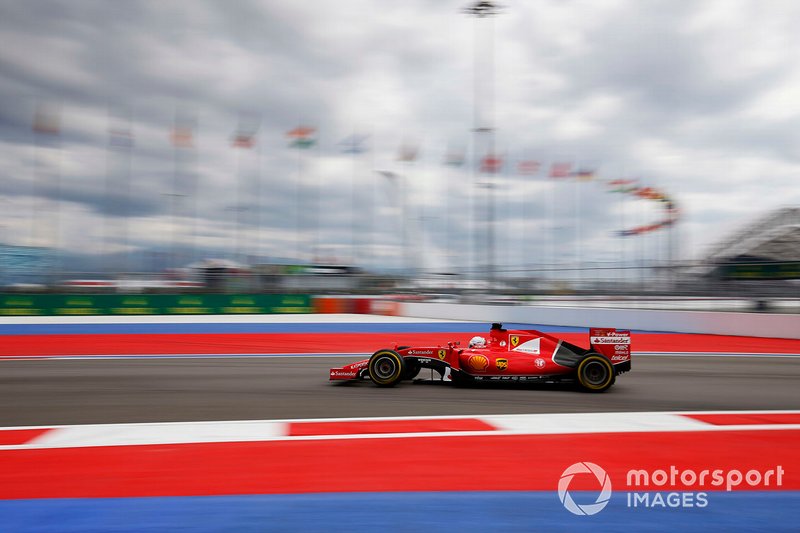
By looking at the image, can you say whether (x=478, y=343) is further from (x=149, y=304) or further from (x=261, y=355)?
(x=149, y=304)

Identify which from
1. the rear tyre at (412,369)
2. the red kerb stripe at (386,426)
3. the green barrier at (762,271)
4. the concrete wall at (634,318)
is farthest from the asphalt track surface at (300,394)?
the green barrier at (762,271)

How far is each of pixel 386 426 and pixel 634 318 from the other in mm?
13796

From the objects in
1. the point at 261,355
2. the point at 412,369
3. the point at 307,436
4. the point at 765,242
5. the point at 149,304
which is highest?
the point at 765,242

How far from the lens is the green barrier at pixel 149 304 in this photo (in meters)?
20.6

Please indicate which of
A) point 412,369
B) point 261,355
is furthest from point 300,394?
point 261,355

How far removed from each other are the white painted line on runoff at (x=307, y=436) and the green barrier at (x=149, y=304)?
16614 millimetres

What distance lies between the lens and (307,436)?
5.28 m

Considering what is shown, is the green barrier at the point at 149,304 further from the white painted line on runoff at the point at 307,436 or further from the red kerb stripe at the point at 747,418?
the red kerb stripe at the point at 747,418

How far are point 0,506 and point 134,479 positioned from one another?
0.79 meters

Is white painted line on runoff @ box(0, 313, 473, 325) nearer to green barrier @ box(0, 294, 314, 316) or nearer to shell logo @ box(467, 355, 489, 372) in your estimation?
green barrier @ box(0, 294, 314, 316)

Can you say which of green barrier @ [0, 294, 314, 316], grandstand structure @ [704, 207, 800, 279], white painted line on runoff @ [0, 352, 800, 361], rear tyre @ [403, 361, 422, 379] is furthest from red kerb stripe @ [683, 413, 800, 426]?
green barrier @ [0, 294, 314, 316]

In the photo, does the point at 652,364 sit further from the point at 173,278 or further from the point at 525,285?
the point at 173,278

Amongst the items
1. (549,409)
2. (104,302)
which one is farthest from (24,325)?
(549,409)

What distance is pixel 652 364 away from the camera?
1062 centimetres
